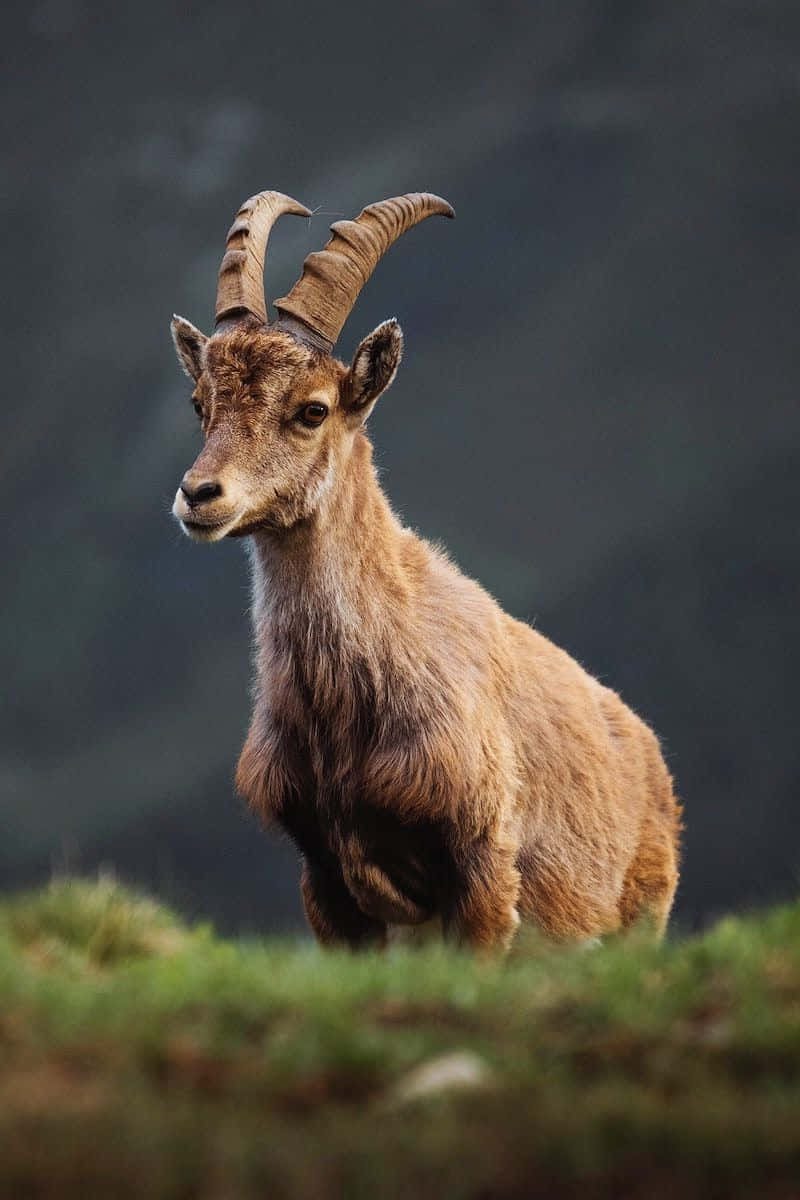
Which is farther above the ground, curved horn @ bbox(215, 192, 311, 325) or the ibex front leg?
curved horn @ bbox(215, 192, 311, 325)

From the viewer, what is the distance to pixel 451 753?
30.0 ft

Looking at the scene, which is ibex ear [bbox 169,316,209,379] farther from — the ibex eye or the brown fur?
the ibex eye

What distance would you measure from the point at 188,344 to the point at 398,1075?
253 inches

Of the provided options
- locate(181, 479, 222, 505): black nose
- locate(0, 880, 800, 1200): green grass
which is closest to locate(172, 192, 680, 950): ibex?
locate(181, 479, 222, 505): black nose

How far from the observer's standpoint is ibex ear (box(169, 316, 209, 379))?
33.0ft

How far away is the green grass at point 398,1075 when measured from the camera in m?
3.98

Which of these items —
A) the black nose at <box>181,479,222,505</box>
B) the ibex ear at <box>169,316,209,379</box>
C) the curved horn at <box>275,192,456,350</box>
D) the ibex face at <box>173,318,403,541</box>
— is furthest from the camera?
the ibex ear at <box>169,316,209,379</box>

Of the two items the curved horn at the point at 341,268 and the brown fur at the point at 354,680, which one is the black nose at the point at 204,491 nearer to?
the brown fur at the point at 354,680

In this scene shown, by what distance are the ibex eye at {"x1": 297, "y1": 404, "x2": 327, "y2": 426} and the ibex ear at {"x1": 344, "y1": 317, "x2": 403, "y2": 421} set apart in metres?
0.30

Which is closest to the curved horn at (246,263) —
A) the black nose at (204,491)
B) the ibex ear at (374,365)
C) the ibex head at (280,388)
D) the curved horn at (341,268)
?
the ibex head at (280,388)

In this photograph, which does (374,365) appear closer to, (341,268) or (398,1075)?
(341,268)

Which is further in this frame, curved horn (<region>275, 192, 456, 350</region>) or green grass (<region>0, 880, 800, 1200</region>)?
curved horn (<region>275, 192, 456, 350</region>)

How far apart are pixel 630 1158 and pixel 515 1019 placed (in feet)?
3.99

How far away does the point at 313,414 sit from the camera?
909 centimetres
